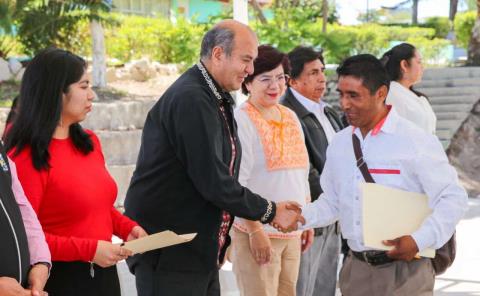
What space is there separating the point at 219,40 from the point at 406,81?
219cm

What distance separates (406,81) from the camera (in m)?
5.94

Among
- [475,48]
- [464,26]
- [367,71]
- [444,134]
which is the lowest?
[444,134]

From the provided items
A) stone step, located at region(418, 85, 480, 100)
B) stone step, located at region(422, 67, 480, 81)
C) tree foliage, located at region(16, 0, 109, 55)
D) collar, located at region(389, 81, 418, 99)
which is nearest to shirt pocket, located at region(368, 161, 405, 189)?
collar, located at region(389, 81, 418, 99)

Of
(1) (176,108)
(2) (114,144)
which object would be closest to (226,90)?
(1) (176,108)

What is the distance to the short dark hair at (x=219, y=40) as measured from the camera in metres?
4.09

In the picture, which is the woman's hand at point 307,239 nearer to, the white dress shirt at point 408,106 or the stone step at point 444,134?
the white dress shirt at point 408,106

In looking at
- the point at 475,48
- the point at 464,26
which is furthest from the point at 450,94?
the point at 464,26

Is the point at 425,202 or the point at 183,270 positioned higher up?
the point at 425,202

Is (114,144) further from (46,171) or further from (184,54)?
(46,171)

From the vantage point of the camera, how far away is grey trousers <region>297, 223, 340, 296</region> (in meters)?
5.36

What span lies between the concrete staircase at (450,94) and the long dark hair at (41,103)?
12041 millimetres

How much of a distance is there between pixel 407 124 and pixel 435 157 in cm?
21

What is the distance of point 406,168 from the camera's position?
3.69 metres

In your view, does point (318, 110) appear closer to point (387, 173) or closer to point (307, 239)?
point (307, 239)
